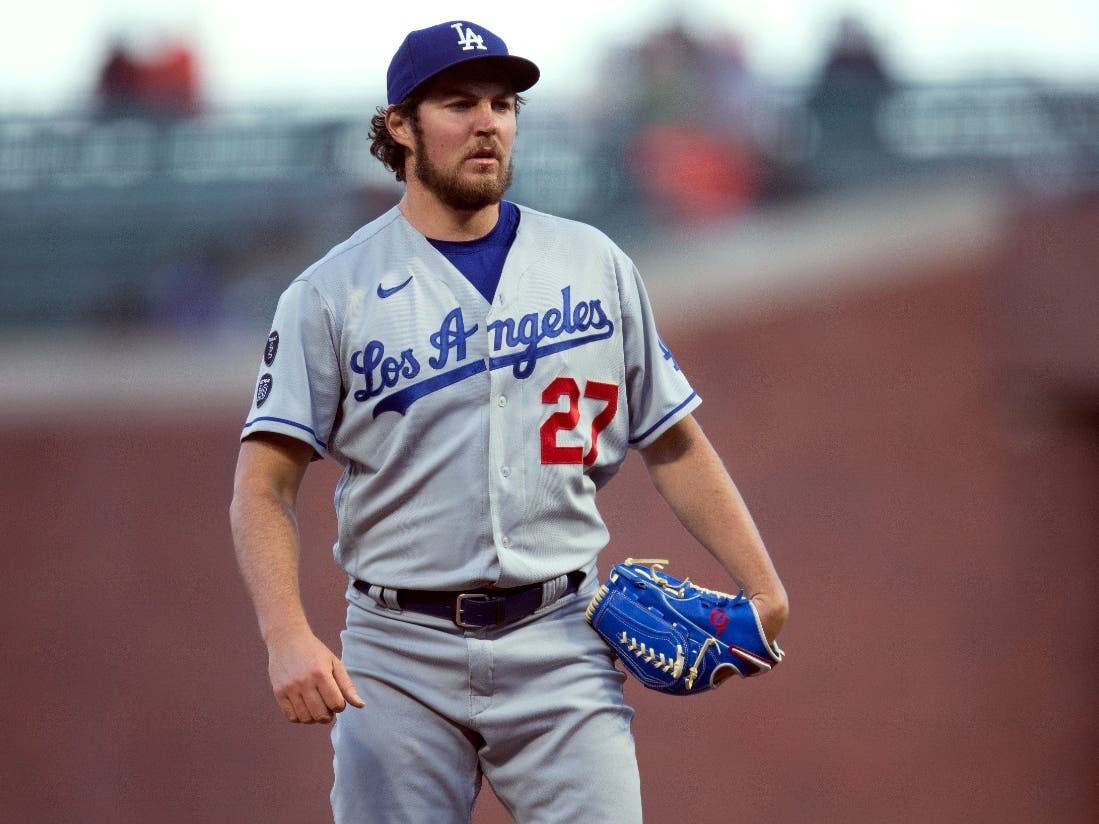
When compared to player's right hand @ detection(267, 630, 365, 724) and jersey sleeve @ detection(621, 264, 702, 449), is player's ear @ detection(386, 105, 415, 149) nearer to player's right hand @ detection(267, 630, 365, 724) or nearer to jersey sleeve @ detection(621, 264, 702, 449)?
jersey sleeve @ detection(621, 264, 702, 449)

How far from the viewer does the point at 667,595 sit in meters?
2.58

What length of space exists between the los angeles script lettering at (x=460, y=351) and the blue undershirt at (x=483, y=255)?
76 millimetres

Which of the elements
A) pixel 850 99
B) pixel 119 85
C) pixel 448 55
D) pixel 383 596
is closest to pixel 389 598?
pixel 383 596

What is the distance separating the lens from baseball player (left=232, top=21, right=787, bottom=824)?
8.12 ft

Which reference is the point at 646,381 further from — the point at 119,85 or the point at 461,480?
the point at 119,85

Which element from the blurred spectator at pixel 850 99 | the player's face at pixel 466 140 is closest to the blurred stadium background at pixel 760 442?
the blurred spectator at pixel 850 99

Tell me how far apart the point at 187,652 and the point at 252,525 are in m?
3.75

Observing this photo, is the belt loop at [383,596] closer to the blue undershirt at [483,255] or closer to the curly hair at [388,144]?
the blue undershirt at [483,255]

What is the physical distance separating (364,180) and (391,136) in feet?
12.1

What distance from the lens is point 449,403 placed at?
2.52m

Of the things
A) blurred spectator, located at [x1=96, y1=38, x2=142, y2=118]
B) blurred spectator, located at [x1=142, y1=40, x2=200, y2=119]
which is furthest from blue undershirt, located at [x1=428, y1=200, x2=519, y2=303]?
blurred spectator, located at [x1=96, y1=38, x2=142, y2=118]

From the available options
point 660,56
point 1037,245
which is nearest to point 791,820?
point 1037,245

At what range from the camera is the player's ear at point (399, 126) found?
2658 millimetres

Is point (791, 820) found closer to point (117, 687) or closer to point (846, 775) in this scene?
point (846, 775)
